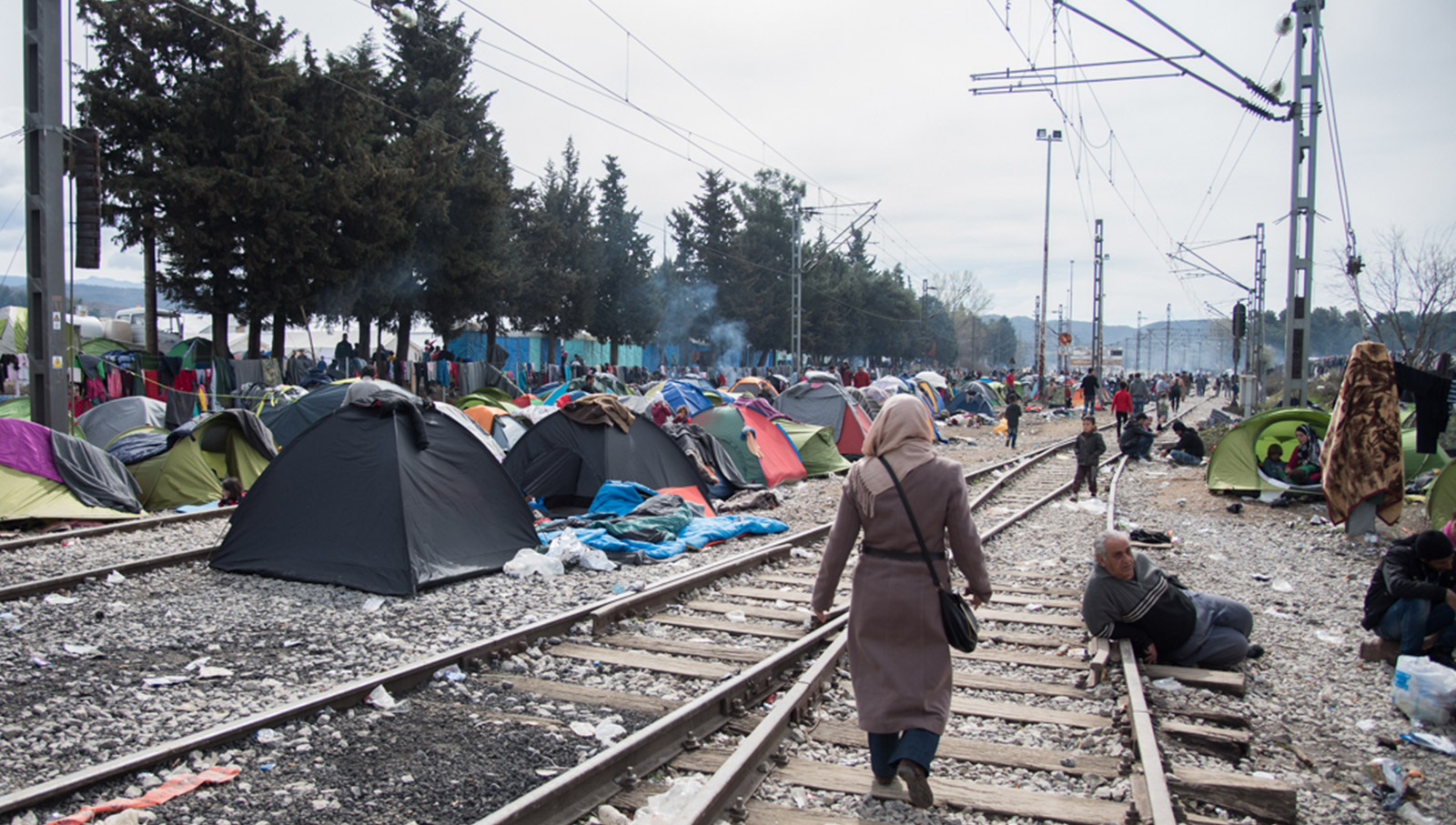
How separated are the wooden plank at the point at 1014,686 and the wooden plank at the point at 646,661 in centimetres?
143

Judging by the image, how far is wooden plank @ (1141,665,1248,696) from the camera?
5.79 meters

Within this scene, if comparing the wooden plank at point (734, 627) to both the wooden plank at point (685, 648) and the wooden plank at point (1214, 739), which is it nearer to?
the wooden plank at point (685, 648)

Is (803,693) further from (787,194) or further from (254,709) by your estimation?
(787,194)

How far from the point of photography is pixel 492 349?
38.8 meters

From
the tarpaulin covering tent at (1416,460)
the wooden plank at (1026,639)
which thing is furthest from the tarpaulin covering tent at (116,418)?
the tarpaulin covering tent at (1416,460)

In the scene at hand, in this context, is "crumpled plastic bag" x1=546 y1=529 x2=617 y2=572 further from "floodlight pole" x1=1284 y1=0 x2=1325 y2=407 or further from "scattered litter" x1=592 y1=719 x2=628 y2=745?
"floodlight pole" x1=1284 y1=0 x2=1325 y2=407

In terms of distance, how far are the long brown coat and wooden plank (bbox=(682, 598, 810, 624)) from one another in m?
3.38

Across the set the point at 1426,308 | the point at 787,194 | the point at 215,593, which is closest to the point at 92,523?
the point at 215,593

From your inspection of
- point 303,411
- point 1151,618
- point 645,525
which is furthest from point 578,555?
point 303,411

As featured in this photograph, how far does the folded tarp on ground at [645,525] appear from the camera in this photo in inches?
386

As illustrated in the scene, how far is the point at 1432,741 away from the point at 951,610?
319cm

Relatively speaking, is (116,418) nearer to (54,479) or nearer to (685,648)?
(54,479)

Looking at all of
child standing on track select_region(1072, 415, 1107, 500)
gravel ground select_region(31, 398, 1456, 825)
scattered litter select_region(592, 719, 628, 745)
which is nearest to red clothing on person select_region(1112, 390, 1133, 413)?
child standing on track select_region(1072, 415, 1107, 500)

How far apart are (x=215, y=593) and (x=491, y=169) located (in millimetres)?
29421
